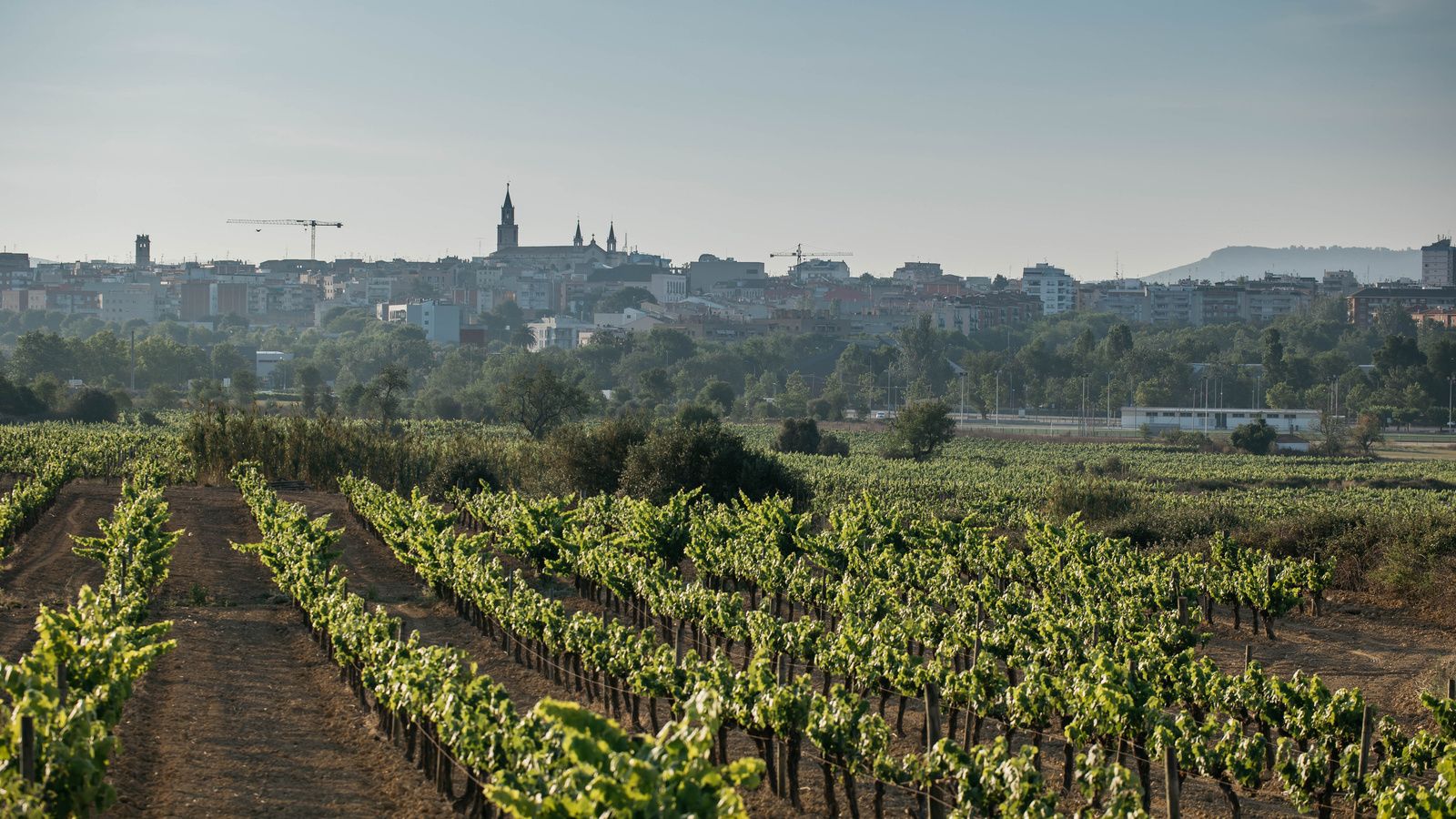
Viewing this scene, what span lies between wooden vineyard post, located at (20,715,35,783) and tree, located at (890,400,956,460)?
62047mm

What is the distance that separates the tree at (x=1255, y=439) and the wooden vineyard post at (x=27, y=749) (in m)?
76.6

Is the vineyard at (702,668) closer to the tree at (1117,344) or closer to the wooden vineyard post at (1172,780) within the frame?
the wooden vineyard post at (1172,780)

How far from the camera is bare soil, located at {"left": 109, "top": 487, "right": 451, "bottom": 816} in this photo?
13930mm

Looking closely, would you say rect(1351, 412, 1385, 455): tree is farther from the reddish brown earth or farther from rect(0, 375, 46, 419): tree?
rect(0, 375, 46, 419): tree

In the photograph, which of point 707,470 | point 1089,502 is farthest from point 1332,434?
point 707,470

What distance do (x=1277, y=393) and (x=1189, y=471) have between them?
61.5 metres

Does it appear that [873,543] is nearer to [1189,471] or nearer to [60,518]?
[60,518]

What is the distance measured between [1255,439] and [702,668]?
7166cm

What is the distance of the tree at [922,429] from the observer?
71.4 metres

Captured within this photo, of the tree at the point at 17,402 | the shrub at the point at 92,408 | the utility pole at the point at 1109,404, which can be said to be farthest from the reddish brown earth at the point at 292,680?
the utility pole at the point at 1109,404

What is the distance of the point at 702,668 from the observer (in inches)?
594

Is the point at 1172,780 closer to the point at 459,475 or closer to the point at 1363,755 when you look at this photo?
the point at 1363,755

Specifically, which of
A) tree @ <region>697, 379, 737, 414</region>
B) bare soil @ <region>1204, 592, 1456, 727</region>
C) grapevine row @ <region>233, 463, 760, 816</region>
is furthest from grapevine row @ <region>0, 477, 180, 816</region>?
tree @ <region>697, 379, 737, 414</region>

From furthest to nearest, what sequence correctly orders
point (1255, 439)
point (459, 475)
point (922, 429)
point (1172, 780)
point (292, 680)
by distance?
point (1255, 439)
point (922, 429)
point (459, 475)
point (292, 680)
point (1172, 780)
